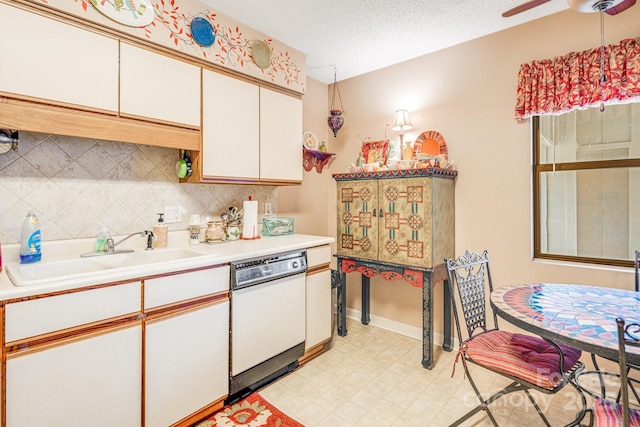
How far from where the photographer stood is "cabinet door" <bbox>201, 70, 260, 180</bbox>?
229 cm

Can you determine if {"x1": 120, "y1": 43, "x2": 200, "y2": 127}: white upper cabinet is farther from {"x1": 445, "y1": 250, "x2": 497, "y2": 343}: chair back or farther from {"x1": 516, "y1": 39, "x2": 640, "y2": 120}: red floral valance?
{"x1": 516, "y1": 39, "x2": 640, "y2": 120}: red floral valance

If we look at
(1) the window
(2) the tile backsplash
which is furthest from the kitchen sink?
(1) the window

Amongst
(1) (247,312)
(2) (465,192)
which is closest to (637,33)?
(2) (465,192)

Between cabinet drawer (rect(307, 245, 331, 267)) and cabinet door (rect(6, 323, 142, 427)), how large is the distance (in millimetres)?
1317

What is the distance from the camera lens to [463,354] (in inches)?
71.2

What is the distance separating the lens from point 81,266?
1873 mm

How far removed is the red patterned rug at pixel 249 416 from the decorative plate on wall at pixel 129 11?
241 centimetres

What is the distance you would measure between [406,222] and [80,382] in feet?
7.63

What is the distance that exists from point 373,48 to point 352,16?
0.58 m

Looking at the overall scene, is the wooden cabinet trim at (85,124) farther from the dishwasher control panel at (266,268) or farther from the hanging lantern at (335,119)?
the hanging lantern at (335,119)

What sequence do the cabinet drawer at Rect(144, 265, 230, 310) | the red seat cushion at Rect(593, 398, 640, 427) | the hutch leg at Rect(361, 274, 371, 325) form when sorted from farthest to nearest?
the hutch leg at Rect(361, 274, 371, 325) < the cabinet drawer at Rect(144, 265, 230, 310) < the red seat cushion at Rect(593, 398, 640, 427)

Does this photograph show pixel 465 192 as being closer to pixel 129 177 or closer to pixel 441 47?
pixel 441 47

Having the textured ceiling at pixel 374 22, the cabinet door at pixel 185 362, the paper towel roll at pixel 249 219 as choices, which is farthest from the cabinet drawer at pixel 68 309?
the textured ceiling at pixel 374 22

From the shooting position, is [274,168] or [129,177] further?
[274,168]
